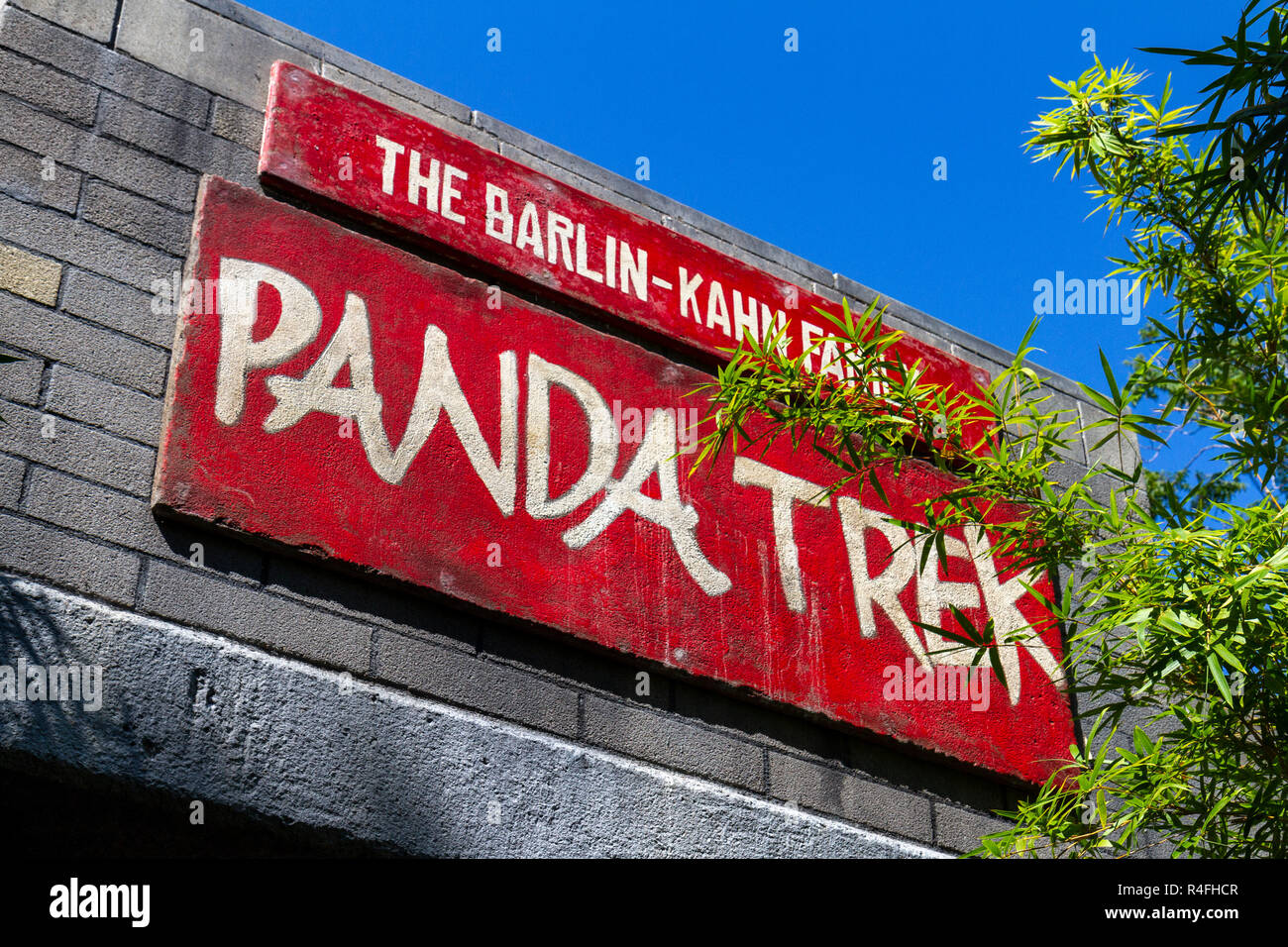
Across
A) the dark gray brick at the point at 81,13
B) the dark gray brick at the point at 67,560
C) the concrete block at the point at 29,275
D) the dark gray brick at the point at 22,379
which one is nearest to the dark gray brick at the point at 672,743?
the dark gray brick at the point at 67,560

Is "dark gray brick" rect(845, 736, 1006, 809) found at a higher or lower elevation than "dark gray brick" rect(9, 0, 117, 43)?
lower

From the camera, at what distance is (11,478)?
11.6ft

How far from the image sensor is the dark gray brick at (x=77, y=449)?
11.8 ft

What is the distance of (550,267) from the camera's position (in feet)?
15.7

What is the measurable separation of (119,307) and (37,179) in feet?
1.50

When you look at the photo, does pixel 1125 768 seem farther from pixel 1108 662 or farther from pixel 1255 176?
pixel 1255 176

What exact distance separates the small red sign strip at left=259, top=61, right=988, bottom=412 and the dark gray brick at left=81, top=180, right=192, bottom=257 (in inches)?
13.7

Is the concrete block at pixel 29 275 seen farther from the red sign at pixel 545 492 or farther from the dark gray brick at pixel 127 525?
the dark gray brick at pixel 127 525

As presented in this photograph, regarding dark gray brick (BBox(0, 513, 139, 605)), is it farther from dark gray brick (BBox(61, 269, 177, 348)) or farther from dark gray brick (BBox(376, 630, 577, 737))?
dark gray brick (BBox(376, 630, 577, 737))

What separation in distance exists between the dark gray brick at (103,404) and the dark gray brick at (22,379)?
0.12 ft

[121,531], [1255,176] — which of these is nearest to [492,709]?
[121,531]

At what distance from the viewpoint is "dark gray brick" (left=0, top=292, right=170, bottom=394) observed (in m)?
3.75

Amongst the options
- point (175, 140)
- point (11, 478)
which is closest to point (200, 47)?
point (175, 140)

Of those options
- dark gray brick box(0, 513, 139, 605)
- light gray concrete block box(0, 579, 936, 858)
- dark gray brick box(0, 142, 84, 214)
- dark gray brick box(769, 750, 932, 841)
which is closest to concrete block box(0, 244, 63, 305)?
dark gray brick box(0, 142, 84, 214)
